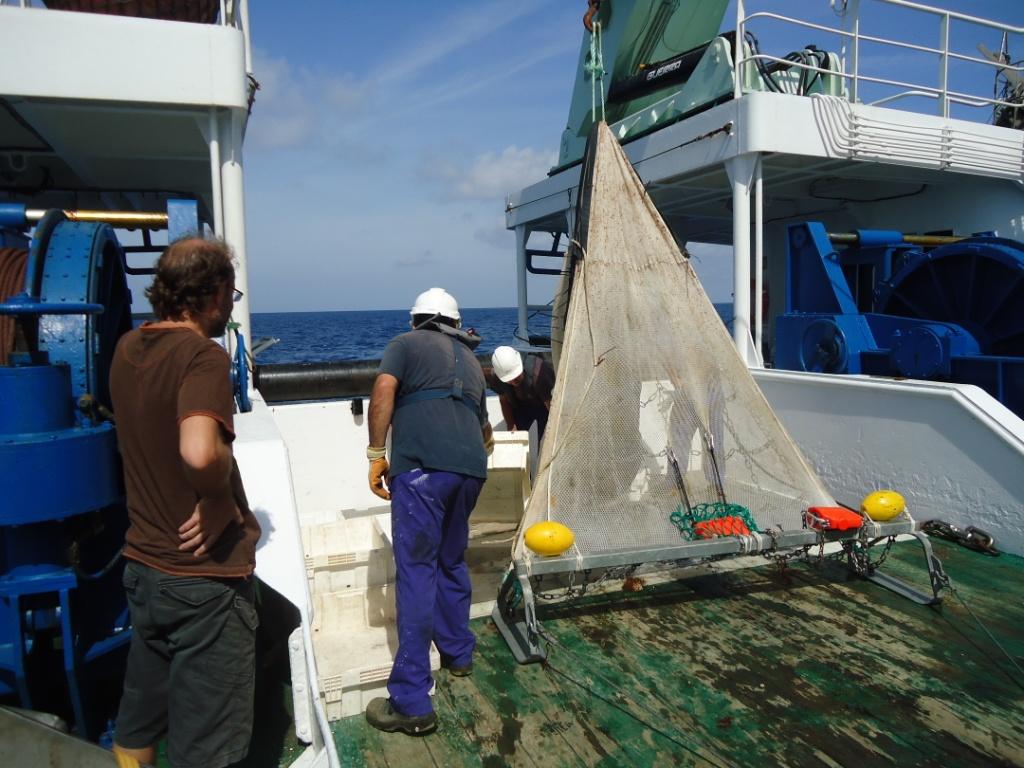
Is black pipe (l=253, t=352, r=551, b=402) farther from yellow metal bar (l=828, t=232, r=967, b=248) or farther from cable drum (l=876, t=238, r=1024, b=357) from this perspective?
cable drum (l=876, t=238, r=1024, b=357)

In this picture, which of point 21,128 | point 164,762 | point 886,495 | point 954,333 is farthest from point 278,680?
point 954,333

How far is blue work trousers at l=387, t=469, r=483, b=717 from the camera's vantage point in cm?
284

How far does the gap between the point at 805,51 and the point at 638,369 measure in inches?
229

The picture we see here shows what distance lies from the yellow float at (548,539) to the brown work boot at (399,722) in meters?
0.87

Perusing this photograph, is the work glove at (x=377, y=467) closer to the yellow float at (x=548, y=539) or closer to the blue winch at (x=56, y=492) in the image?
the yellow float at (x=548, y=539)

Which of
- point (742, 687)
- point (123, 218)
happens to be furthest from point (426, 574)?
point (123, 218)

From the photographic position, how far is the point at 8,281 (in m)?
3.03

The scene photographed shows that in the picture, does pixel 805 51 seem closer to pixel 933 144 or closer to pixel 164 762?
pixel 933 144

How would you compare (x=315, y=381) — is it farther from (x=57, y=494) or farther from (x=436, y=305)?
(x=57, y=494)

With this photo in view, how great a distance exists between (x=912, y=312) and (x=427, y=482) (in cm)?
645

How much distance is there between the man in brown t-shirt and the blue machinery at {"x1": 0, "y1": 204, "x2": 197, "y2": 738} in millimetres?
444

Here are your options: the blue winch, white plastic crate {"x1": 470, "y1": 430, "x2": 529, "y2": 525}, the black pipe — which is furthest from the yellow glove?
the black pipe

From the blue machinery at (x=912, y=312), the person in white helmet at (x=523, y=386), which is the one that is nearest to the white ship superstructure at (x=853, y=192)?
the blue machinery at (x=912, y=312)

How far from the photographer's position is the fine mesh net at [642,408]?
→ 12.2 ft
